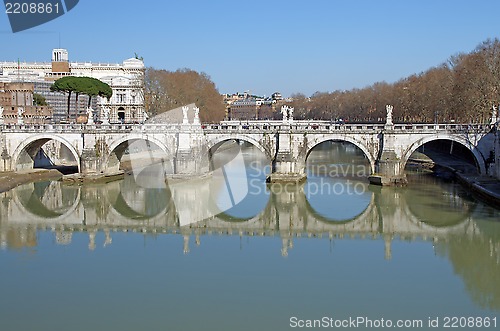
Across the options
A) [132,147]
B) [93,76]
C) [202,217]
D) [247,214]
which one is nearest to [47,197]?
[202,217]

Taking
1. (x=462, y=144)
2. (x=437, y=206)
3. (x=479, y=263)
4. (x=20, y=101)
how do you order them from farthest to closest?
(x=20, y=101) → (x=462, y=144) → (x=437, y=206) → (x=479, y=263)

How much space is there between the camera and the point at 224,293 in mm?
14820

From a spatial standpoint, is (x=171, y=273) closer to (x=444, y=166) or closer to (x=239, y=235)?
(x=239, y=235)

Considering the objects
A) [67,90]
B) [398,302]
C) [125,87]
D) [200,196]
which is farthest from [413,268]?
[125,87]

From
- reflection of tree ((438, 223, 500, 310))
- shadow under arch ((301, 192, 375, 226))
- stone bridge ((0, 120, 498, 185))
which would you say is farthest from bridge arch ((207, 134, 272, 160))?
reflection of tree ((438, 223, 500, 310))

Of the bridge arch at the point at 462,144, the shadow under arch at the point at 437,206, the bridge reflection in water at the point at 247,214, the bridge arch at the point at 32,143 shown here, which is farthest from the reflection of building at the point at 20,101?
the shadow under arch at the point at 437,206

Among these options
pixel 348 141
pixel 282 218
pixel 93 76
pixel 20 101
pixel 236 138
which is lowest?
pixel 282 218

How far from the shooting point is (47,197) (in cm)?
2939

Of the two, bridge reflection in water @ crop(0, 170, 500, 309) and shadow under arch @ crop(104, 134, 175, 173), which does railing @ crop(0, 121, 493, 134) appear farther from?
bridge reflection in water @ crop(0, 170, 500, 309)

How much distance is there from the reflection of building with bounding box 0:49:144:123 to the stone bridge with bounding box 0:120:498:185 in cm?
2182

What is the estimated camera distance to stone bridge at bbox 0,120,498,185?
3067cm

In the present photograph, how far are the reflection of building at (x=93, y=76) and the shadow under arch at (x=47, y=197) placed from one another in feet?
82.4

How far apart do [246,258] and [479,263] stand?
7.06 m

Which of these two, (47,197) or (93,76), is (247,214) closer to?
(47,197)
